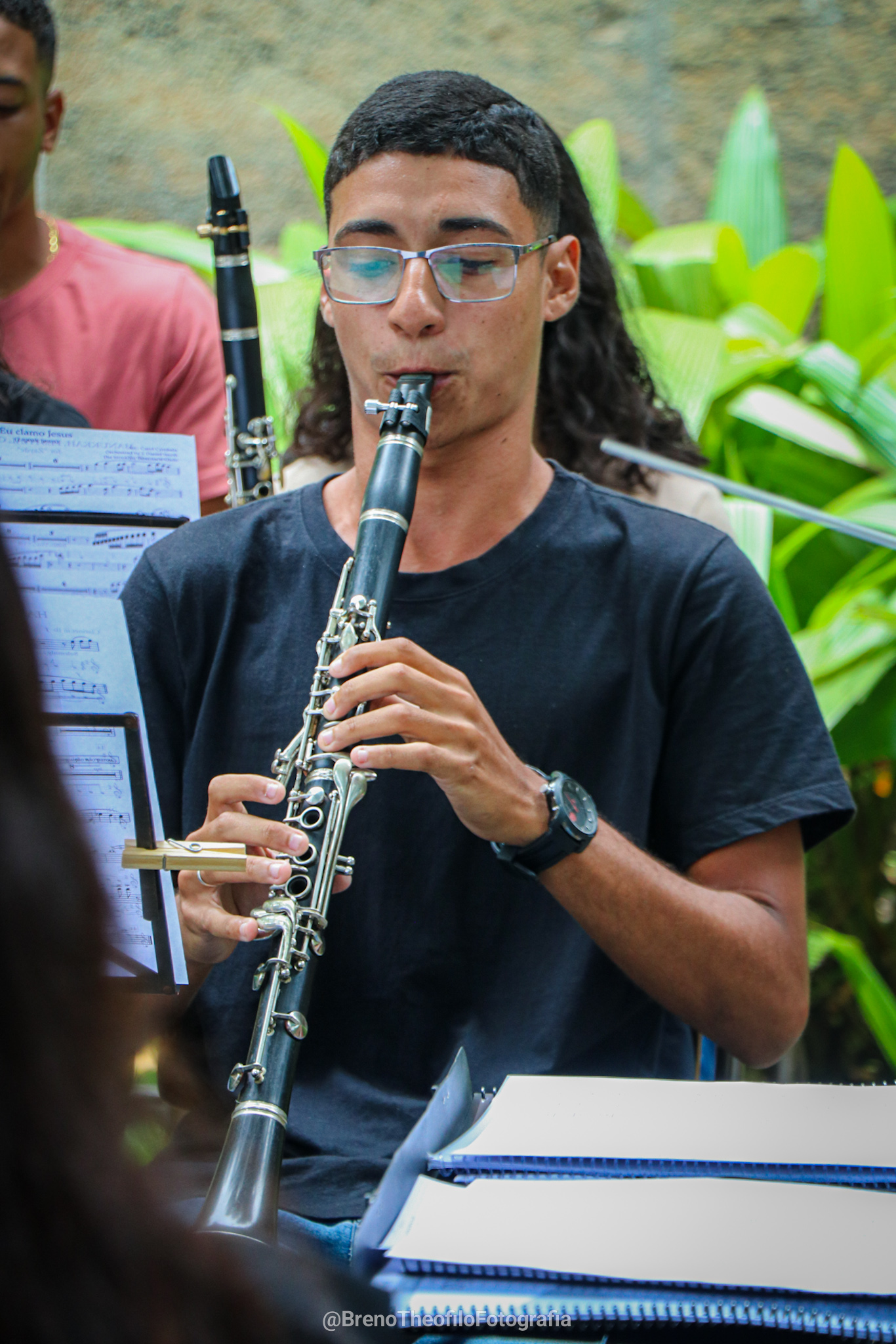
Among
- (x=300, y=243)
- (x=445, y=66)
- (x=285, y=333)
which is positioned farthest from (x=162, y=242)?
(x=445, y=66)

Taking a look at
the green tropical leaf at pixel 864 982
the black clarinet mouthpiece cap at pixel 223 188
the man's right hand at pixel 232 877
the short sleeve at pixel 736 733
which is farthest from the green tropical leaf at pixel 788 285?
the man's right hand at pixel 232 877

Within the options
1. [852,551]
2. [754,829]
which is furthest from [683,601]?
[852,551]

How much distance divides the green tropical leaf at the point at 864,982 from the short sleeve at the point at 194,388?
145cm

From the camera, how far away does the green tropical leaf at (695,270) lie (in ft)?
10.2

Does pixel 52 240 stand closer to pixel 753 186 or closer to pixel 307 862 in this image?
pixel 307 862

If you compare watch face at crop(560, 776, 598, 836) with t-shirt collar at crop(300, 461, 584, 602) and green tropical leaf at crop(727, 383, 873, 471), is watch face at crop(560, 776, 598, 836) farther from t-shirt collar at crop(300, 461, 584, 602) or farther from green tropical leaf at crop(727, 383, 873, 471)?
green tropical leaf at crop(727, 383, 873, 471)

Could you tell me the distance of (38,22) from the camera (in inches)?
86.3

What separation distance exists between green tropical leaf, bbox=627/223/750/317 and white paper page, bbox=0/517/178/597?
2155 millimetres

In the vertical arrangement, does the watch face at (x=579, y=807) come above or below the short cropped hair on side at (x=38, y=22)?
below

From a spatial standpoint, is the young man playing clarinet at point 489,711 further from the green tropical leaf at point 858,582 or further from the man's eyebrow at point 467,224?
the green tropical leaf at point 858,582

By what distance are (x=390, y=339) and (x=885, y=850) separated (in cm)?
195

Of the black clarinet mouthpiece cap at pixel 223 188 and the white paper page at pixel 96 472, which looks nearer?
the white paper page at pixel 96 472

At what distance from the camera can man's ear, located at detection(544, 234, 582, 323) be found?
5.54ft

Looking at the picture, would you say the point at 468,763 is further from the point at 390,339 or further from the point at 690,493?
the point at 690,493
